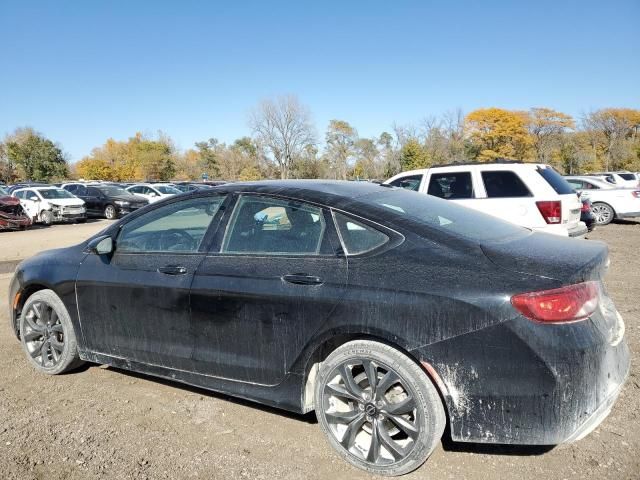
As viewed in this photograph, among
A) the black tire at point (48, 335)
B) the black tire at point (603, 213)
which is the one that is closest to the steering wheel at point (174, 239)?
the black tire at point (48, 335)

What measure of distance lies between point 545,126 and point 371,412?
273 feet

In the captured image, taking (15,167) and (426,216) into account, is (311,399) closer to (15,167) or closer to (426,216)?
(426,216)

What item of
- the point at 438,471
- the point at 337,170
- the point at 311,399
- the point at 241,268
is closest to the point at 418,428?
the point at 438,471

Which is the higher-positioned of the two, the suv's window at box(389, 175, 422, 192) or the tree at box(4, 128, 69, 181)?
the tree at box(4, 128, 69, 181)

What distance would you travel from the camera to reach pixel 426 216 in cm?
294

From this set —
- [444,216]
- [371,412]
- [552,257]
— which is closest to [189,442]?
[371,412]

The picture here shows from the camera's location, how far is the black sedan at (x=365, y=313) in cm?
226

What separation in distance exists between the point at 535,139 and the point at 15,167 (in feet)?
240

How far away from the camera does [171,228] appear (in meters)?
3.59

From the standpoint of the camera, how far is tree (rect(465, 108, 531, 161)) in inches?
2886

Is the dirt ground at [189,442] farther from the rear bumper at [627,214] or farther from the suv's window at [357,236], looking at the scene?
the rear bumper at [627,214]

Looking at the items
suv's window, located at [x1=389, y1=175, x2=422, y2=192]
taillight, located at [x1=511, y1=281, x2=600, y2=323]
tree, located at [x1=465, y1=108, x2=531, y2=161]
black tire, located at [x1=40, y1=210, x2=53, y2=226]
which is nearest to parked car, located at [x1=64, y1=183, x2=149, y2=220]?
black tire, located at [x1=40, y1=210, x2=53, y2=226]

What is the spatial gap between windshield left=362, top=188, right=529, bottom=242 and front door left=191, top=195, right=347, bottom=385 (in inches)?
19.2

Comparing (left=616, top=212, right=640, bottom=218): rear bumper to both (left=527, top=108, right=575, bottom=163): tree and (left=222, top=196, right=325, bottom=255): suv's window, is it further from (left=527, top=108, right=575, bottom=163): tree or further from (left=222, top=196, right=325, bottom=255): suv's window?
(left=527, top=108, right=575, bottom=163): tree
